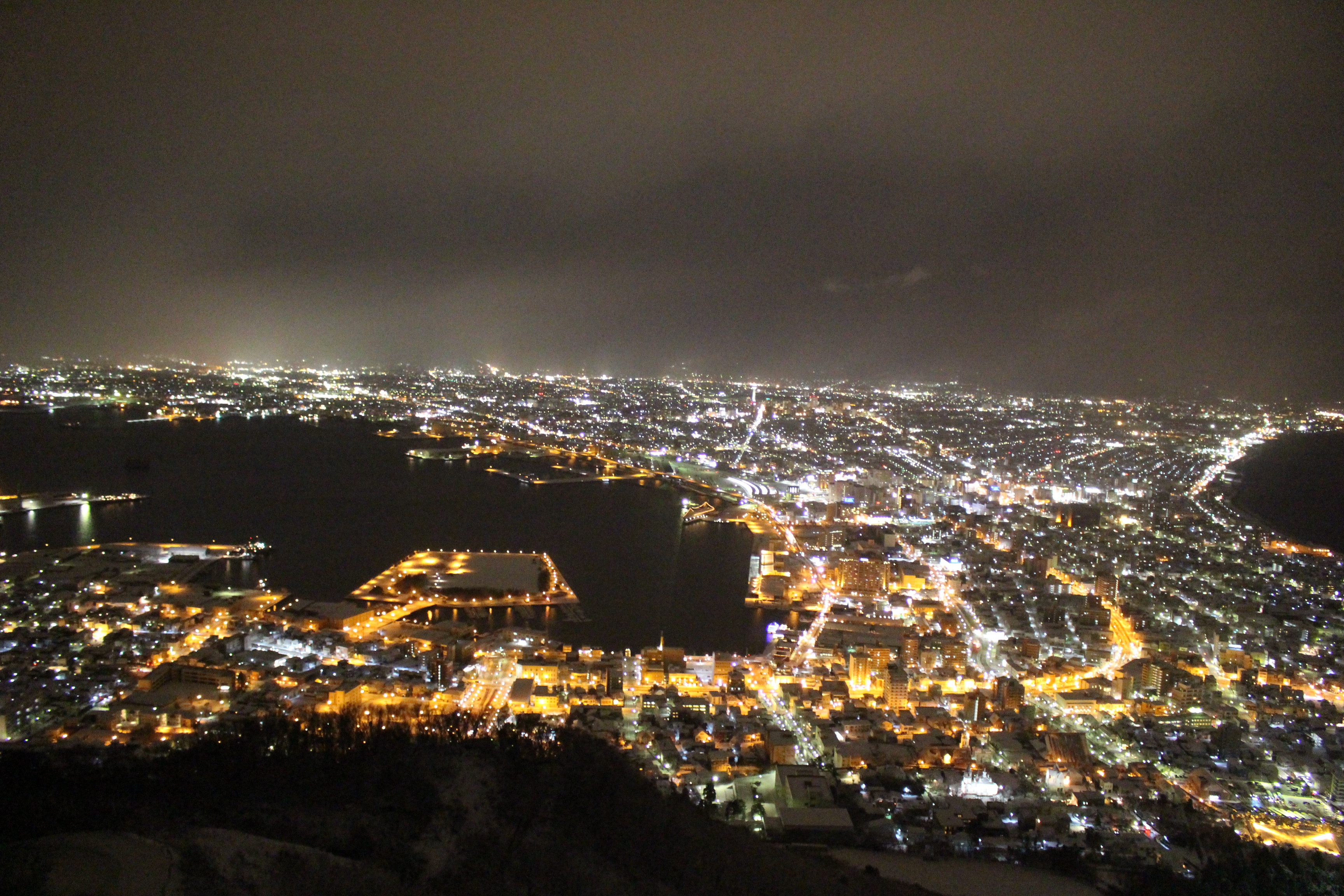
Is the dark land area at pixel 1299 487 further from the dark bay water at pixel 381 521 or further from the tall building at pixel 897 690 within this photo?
the tall building at pixel 897 690

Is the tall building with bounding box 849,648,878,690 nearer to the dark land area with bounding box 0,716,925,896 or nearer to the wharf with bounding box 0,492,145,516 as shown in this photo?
the dark land area with bounding box 0,716,925,896

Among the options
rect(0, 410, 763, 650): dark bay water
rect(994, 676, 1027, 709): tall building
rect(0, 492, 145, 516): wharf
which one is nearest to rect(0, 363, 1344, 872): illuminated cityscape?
rect(994, 676, 1027, 709): tall building

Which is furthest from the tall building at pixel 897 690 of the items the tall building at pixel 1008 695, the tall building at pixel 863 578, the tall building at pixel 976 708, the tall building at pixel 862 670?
the tall building at pixel 863 578

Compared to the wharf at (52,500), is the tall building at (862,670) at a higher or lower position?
lower

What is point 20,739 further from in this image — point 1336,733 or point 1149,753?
point 1336,733

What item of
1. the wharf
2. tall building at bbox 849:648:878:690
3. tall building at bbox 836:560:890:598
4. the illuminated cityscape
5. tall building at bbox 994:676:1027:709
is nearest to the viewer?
the illuminated cityscape
